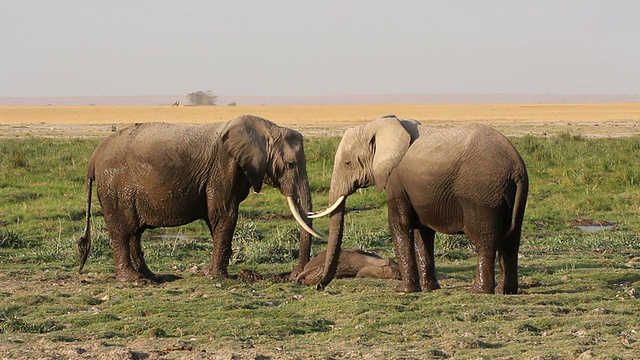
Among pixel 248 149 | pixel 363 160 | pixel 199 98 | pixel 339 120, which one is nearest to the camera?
pixel 363 160

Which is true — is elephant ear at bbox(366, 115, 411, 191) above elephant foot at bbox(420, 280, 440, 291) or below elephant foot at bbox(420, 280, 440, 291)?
above

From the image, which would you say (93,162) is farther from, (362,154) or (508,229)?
(508,229)

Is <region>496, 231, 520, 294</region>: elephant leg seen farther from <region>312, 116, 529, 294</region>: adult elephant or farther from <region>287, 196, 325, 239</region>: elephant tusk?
<region>287, 196, 325, 239</region>: elephant tusk

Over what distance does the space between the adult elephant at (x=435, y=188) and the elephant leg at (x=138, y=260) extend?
2.14 m

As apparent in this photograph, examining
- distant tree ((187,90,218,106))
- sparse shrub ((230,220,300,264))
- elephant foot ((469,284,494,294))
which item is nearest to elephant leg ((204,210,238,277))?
sparse shrub ((230,220,300,264))

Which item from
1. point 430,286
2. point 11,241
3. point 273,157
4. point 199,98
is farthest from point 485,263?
point 199,98

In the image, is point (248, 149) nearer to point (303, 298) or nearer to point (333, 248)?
point (333, 248)

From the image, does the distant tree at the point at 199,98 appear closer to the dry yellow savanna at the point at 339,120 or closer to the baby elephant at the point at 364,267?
the dry yellow savanna at the point at 339,120

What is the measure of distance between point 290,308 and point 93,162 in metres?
3.78

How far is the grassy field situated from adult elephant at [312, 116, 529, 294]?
39 centimetres

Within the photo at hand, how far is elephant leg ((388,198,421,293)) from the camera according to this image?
10648 mm

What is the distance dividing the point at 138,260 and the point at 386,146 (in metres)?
3.32

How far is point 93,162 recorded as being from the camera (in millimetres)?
12227

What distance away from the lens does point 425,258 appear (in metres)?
10.9
